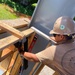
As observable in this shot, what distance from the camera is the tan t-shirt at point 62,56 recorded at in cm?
205

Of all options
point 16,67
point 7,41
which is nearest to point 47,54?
point 7,41

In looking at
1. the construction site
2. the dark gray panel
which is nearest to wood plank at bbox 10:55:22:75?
the construction site

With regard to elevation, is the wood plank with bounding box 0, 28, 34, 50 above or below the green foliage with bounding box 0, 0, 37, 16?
above

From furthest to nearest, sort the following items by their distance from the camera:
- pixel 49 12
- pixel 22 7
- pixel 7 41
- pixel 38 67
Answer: pixel 22 7, pixel 38 67, pixel 49 12, pixel 7 41

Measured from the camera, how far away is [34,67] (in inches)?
118

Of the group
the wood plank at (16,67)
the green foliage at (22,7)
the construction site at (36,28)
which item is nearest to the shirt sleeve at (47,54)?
the construction site at (36,28)

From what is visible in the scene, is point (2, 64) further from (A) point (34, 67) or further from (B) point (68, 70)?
(B) point (68, 70)

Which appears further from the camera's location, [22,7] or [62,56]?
[22,7]

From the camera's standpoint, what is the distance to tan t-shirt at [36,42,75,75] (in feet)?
6.73

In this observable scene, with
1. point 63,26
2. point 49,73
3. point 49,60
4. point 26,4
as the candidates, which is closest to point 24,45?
point 49,60

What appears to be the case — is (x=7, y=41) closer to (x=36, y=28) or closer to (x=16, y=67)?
(x=36, y=28)

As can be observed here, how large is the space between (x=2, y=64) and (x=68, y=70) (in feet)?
4.37

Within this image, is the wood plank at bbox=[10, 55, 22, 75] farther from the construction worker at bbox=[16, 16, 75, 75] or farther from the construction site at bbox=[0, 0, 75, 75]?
the construction worker at bbox=[16, 16, 75, 75]

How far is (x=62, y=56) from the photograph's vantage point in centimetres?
205
